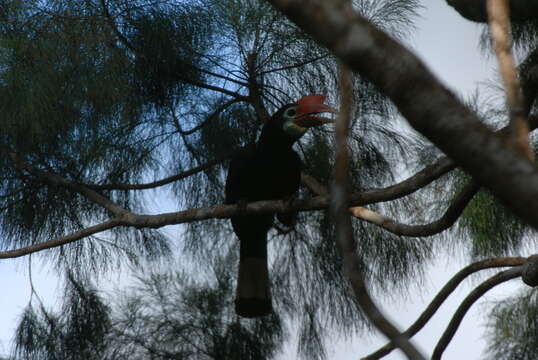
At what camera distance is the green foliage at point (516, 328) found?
3.15 meters

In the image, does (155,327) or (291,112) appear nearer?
(291,112)

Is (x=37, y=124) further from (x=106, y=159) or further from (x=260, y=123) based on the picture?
(x=260, y=123)

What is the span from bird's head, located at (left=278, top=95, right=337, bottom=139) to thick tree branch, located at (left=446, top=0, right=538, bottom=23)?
2.45ft

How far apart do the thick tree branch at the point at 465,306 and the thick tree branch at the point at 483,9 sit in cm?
91

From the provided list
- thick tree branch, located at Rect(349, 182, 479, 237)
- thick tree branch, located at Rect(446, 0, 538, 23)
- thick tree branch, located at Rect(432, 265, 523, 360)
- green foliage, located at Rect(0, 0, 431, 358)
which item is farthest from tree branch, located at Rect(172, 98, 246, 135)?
thick tree branch, located at Rect(432, 265, 523, 360)

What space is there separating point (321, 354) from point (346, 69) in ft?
7.56

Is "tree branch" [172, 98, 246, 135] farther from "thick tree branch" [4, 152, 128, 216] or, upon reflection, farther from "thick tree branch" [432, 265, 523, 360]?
"thick tree branch" [432, 265, 523, 360]

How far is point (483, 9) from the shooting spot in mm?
2582

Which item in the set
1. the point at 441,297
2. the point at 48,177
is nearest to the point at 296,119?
the point at 441,297

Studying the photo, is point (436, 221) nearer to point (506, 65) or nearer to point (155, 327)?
point (506, 65)

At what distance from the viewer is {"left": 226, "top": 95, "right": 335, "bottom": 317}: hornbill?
219 centimetres

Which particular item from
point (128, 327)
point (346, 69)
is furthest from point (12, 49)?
point (346, 69)

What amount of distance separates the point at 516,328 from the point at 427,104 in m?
2.94

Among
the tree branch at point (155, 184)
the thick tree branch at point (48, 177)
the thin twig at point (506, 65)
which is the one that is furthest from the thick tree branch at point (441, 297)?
the thin twig at point (506, 65)
